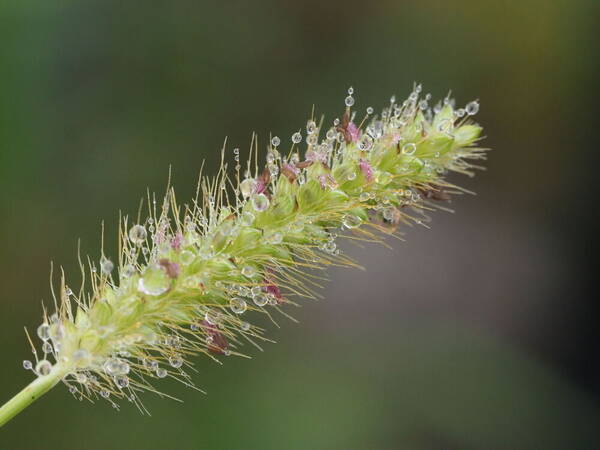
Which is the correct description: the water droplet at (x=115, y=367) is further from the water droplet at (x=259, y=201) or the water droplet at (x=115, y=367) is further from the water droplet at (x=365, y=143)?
the water droplet at (x=365, y=143)

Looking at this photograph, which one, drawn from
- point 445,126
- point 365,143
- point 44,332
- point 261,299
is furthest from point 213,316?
point 445,126

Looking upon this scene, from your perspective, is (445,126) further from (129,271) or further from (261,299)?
(129,271)

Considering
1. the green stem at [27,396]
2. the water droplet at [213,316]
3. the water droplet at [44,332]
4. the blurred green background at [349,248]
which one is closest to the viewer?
the green stem at [27,396]

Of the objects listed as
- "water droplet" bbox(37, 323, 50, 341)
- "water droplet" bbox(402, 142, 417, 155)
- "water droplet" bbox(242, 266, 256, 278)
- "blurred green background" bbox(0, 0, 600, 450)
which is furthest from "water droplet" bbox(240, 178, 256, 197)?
"blurred green background" bbox(0, 0, 600, 450)

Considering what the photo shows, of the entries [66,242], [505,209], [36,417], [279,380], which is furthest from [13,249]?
[505,209]

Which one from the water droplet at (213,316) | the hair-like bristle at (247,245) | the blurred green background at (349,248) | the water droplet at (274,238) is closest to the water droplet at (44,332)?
the hair-like bristle at (247,245)

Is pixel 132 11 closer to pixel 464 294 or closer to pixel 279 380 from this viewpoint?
pixel 279 380

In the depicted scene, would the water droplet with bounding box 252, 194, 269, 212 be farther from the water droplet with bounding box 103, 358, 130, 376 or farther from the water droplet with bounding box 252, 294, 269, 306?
the water droplet with bounding box 103, 358, 130, 376
